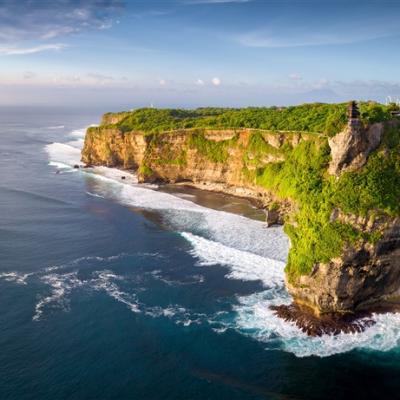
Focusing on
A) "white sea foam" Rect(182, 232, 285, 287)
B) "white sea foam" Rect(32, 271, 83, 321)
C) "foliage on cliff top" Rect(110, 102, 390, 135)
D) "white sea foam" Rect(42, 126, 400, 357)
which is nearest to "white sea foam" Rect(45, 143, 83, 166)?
"foliage on cliff top" Rect(110, 102, 390, 135)

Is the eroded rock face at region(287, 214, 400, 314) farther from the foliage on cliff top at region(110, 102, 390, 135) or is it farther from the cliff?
the foliage on cliff top at region(110, 102, 390, 135)

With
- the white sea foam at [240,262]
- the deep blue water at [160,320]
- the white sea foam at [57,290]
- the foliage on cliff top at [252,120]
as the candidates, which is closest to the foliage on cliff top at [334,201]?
the deep blue water at [160,320]

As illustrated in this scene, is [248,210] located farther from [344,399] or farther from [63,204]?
[344,399]

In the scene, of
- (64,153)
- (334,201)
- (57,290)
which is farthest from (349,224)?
(64,153)

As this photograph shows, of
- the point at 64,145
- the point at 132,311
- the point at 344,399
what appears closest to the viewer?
the point at 344,399

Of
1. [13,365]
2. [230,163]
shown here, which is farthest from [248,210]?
[13,365]

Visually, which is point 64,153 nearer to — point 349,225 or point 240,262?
point 240,262
